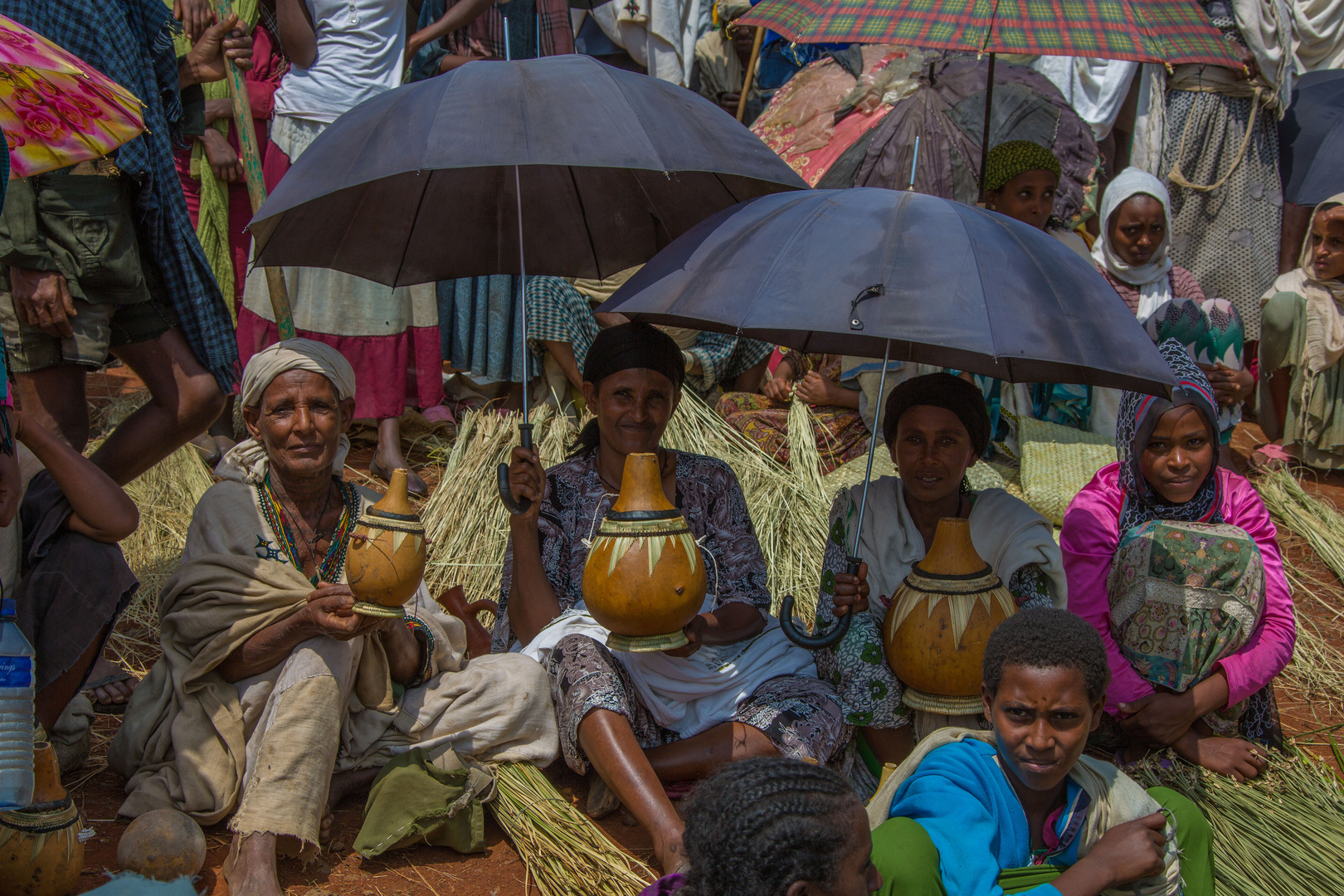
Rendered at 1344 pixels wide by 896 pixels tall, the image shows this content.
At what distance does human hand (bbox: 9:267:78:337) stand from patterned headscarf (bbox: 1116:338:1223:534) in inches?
127

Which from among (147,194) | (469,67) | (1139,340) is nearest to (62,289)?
(147,194)

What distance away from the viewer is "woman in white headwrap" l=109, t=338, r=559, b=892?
2.80m

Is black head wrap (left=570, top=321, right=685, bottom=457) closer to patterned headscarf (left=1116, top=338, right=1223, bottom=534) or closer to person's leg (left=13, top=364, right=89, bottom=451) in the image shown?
patterned headscarf (left=1116, top=338, right=1223, bottom=534)

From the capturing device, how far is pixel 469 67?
3027 millimetres

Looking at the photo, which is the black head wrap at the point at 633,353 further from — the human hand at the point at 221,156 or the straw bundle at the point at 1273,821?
the human hand at the point at 221,156

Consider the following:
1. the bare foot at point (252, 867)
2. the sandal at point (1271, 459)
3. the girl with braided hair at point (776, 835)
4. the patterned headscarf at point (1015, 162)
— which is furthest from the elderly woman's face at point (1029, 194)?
the bare foot at point (252, 867)

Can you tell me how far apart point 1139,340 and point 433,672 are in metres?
2.05

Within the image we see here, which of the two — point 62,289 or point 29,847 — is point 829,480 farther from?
point 29,847

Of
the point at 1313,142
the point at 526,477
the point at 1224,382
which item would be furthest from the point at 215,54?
the point at 1313,142

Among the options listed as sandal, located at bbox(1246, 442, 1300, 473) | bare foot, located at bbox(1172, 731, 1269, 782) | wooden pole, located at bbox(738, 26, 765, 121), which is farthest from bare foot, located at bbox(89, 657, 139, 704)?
sandal, located at bbox(1246, 442, 1300, 473)

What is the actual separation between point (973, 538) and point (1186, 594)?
0.68 metres

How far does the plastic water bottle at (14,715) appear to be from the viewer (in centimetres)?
233

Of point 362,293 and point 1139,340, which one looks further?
point 362,293

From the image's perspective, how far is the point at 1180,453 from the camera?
3.30 m
